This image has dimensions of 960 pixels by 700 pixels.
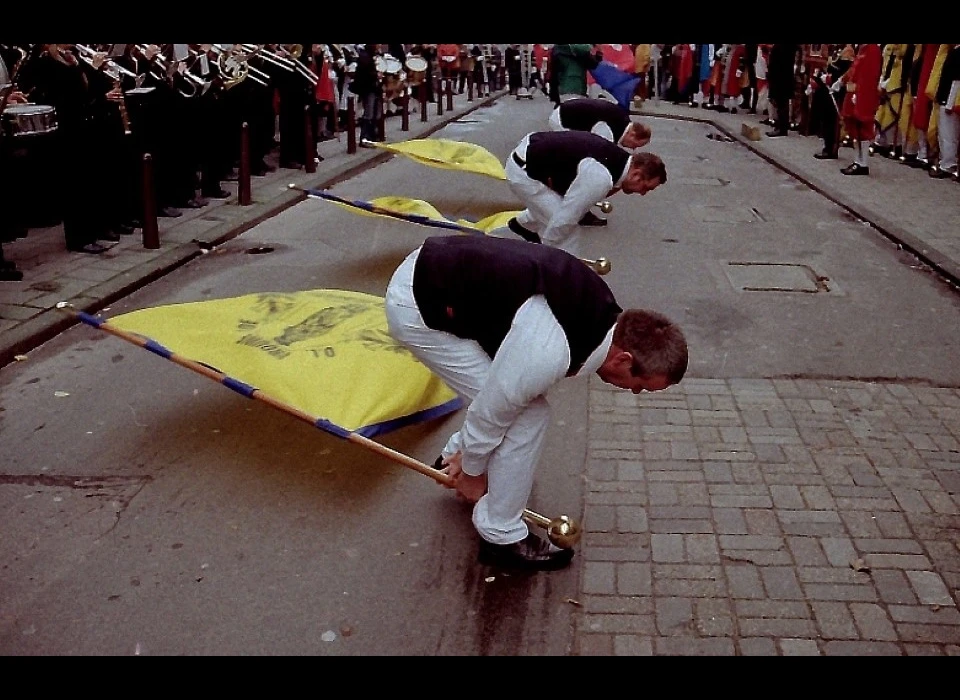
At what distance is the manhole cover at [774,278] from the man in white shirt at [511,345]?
14.8 feet

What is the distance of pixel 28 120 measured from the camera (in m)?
6.60

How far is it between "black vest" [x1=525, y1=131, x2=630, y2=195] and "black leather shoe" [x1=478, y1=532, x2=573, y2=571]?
391 cm

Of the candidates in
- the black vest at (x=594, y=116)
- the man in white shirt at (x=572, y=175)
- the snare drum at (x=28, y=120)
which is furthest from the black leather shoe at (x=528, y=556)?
the black vest at (x=594, y=116)

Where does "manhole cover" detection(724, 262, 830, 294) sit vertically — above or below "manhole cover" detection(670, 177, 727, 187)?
above

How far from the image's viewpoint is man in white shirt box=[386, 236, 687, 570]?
10.1 feet

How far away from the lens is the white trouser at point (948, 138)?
13.3 metres

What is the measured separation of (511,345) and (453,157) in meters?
7.57

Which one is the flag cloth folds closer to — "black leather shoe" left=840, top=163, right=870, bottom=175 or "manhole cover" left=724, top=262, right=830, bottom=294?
"manhole cover" left=724, top=262, right=830, bottom=294

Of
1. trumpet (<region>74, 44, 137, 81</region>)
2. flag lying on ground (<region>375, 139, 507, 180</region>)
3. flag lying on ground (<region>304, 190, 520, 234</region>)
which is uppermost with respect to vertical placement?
trumpet (<region>74, 44, 137, 81</region>)

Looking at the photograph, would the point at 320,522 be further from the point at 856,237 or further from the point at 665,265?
the point at 856,237

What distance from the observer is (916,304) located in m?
7.21

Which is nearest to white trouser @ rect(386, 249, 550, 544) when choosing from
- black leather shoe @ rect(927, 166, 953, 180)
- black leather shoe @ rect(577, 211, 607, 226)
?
black leather shoe @ rect(577, 211, 607, 226)

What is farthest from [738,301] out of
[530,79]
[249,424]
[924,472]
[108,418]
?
[530,79]

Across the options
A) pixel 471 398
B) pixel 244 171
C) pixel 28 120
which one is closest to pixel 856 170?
pixel 244 171
